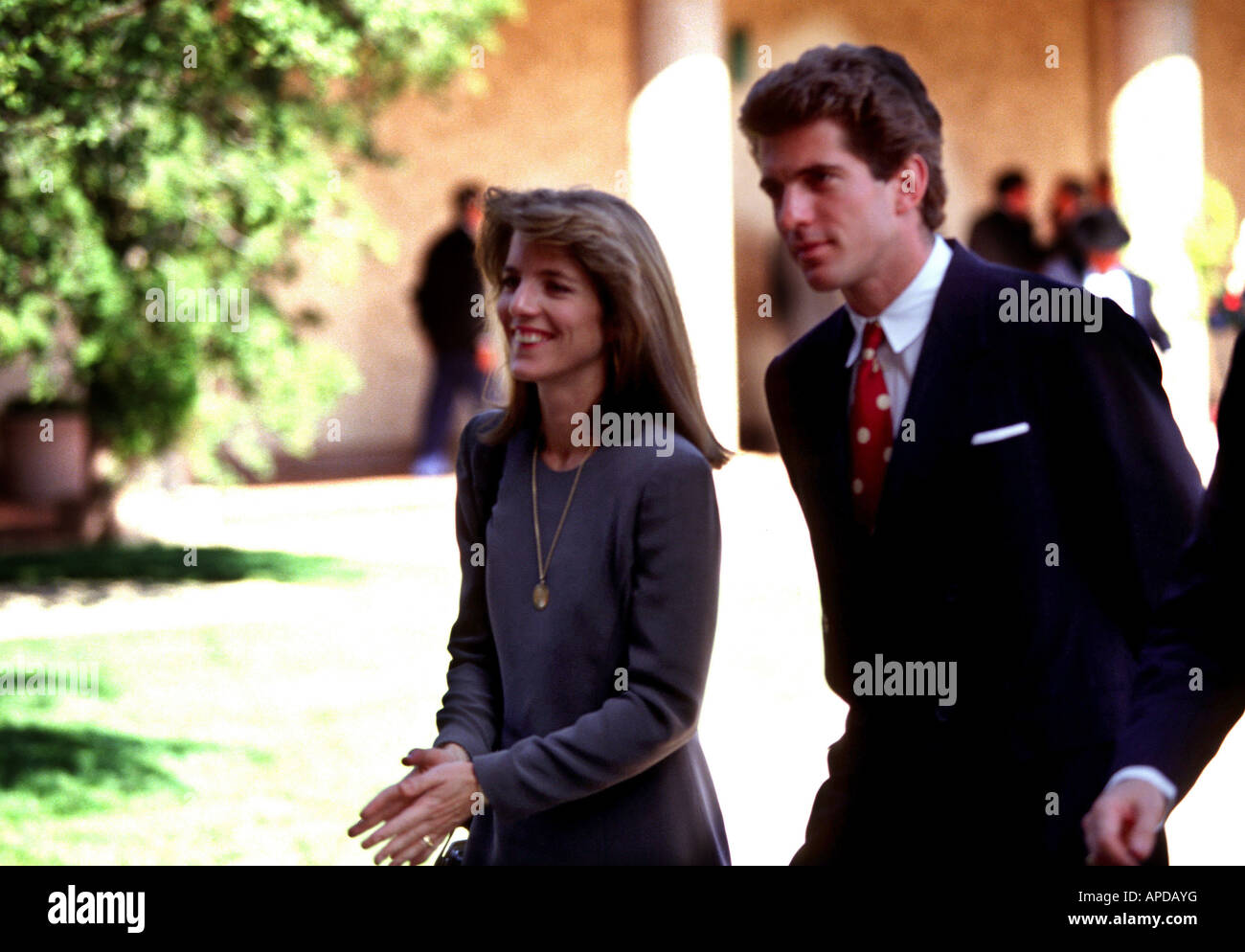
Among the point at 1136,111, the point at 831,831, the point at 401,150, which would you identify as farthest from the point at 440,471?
the point at 831,831

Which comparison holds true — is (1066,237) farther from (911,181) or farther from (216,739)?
(911,181)

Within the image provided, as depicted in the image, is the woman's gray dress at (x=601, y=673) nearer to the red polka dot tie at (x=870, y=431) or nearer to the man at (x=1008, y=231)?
the red polka dot tie at (x=870, y=431)

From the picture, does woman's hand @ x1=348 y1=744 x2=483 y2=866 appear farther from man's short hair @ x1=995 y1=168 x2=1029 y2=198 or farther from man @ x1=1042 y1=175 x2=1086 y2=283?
man's short hair @ x1=995 y1=168 x2=1029 y2=198

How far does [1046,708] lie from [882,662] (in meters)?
0.27

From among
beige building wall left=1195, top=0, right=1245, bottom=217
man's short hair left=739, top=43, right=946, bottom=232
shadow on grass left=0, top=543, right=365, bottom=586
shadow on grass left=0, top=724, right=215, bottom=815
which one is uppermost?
beige building wall left=1195, top=0, right=1245, bottom=217

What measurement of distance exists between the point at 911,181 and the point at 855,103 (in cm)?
18

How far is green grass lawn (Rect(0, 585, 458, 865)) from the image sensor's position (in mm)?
6039

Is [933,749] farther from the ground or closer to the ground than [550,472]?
closer to the ground

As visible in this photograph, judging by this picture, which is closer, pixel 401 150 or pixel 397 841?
pixel 397 841

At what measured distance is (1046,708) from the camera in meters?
2.71

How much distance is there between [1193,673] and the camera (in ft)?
7.22

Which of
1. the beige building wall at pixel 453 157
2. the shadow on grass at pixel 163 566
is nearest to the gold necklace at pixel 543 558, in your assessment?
the shadow on grass at pixel 163 566

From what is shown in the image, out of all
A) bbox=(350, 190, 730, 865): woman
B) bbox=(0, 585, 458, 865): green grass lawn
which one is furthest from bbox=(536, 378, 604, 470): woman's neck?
bbox=(0, 585, 458, 865): green grass lawn

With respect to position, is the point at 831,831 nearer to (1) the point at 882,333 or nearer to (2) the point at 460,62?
(1) the point at 882,333
